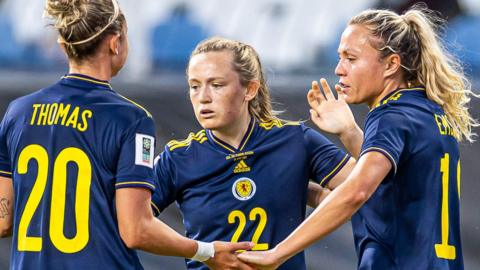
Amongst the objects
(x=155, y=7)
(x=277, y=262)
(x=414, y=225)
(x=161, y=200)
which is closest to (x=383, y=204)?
(x=414, y=225)

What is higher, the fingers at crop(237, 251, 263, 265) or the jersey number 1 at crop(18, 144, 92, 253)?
the jersey number 1 at crop(18, 144, 92, 253)

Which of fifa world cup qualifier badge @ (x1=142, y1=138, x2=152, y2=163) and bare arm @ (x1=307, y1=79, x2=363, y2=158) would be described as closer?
fifa world cup qualifier badge @ (x1=142, y1=138, x2=152, y2=163)

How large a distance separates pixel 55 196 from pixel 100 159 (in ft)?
0.71

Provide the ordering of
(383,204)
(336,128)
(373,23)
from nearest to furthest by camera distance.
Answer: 1. (383,204)
2. (373,23)
3. (336,128)

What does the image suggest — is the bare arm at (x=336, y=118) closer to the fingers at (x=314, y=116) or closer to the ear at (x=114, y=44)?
the fingers at (x=314, y=116)

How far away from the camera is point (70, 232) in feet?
11.0

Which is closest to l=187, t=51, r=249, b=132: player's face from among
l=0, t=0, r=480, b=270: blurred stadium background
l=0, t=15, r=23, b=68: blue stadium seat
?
l=0, t=0, r=480, b=270: blurred stadium background

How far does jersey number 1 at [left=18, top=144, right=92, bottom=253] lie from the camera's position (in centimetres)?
335

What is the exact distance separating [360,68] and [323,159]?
52cm

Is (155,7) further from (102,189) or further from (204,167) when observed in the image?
(102,189)

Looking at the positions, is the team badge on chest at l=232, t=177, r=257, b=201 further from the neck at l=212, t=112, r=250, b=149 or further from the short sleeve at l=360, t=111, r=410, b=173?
the short sleeve at l=360, t=111, r=410, b=173

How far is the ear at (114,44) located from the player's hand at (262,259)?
100cm

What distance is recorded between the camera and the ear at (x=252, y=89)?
4.24 m

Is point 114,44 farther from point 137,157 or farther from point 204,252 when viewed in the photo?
point 204,252
